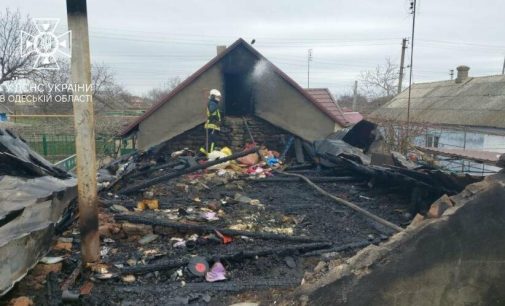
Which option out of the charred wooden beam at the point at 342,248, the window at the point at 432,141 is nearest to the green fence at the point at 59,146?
the charred wooden beam at the point at 342,248

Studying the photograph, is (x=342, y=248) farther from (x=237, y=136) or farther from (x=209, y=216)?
(x=237, y=136)

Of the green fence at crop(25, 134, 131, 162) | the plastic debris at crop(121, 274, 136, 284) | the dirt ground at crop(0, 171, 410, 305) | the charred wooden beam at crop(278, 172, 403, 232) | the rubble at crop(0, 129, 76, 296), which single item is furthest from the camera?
the green fence at crop(25, 134, 131, 162)

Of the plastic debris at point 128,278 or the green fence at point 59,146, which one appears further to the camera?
the green fence at point 59,146

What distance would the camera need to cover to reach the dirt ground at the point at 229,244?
3.96 metres

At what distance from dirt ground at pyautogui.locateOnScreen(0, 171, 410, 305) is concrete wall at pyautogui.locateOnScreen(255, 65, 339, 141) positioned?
4644mm

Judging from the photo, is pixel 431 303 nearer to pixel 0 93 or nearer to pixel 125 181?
pixel 125 181

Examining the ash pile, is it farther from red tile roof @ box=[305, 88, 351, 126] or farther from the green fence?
the green fence

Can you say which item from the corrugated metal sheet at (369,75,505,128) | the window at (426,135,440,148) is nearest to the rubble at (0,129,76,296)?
the corrugated metal sheet at (369,75,505,128)

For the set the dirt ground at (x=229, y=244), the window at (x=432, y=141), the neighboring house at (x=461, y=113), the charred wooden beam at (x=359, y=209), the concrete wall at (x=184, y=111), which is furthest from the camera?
the window at (x=432, y=141)

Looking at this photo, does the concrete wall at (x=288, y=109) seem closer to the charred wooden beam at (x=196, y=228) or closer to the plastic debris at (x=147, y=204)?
the plastic debris at (x=147, y=204)

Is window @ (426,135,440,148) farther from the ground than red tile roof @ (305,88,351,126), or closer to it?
closer to it

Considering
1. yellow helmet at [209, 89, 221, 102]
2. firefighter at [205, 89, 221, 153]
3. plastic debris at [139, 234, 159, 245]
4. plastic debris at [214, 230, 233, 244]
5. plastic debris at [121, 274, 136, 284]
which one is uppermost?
yellow helmet at [209, 89, 221, 102]

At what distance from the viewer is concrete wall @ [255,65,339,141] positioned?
522 inches

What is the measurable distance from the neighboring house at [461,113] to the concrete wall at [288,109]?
3.98 m
